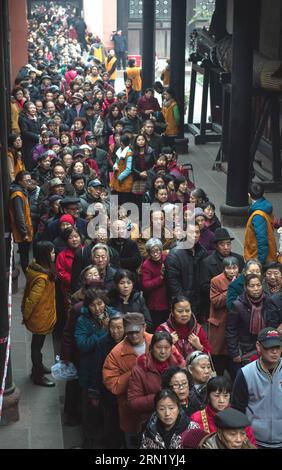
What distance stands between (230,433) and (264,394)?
1.44 meters

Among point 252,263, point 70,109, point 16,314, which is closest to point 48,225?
point 16,314

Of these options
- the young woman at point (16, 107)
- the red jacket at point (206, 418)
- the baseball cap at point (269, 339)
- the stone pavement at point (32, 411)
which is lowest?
the stone pavement at point (32, 411)

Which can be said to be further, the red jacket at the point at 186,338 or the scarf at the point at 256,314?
the scarf at the point at 256,314

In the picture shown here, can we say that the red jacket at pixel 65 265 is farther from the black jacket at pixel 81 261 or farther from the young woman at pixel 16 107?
the young woman at pixel 16 107

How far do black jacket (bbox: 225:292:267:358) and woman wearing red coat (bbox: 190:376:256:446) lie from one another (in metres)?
2.02

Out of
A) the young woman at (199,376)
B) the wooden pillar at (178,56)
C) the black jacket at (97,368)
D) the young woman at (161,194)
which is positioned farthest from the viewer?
the wooden pillar at (178,56)

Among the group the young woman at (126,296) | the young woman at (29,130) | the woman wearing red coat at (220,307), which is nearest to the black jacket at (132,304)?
the young woman at (126,296)

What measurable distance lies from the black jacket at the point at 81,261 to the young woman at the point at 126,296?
3.51 ft

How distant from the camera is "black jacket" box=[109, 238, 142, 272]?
37.9ft

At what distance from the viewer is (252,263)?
10047 millimetres

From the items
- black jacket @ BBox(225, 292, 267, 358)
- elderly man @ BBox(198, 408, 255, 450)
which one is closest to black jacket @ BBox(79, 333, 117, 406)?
black jacket @ BBox(225, 292, 267, 358)

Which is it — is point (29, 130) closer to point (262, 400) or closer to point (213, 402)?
point (262, 400)

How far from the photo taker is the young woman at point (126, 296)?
33.2ft

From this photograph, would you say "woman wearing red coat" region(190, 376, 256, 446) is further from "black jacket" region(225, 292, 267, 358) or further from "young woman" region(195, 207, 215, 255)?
"young woman" region(195, 207, 215, 255)
